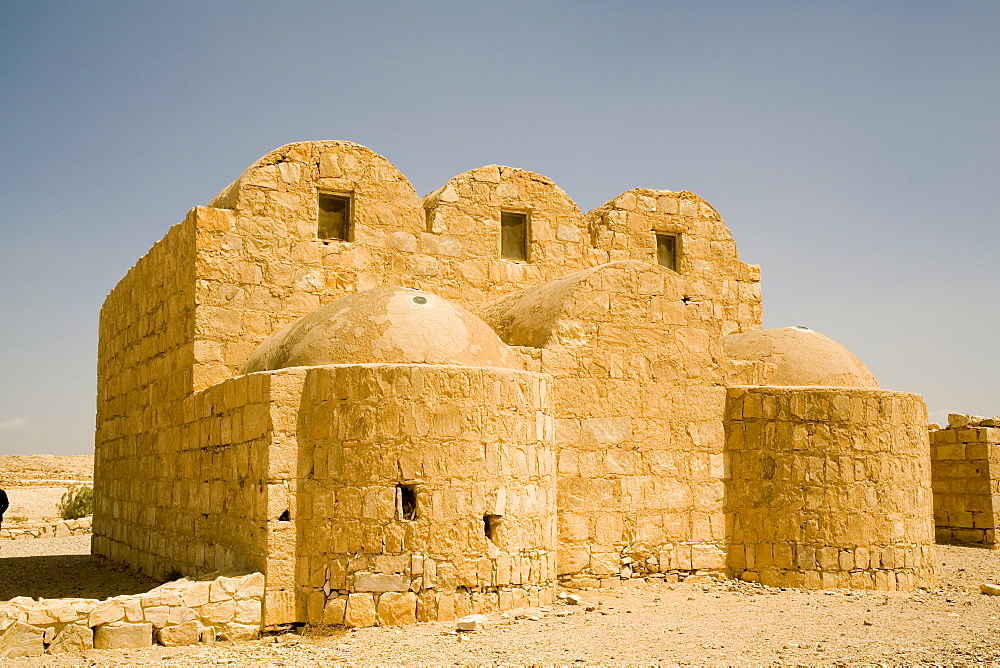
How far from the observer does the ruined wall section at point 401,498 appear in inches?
269

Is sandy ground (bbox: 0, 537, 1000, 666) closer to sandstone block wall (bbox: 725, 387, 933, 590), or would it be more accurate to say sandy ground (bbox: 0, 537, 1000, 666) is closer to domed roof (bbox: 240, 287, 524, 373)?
sandstone block wall (bbox: 725, 387, 933, 590)

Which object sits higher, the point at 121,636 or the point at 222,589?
the point at 222,589

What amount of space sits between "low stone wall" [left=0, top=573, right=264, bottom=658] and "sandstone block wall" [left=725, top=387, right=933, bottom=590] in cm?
491

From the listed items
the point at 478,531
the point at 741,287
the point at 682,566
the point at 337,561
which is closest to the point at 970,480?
the point at 741,287

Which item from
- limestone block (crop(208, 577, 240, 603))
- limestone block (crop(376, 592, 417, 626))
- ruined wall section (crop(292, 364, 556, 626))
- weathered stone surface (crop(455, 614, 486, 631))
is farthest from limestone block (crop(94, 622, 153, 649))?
weathered stone surface (crop(455, 614, 486, 631))

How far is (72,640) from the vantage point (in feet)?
20.8

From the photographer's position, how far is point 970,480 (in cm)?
1383

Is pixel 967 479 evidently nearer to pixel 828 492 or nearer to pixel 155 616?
pixel 828 492

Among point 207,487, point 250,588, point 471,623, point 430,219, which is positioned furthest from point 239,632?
point 430,219

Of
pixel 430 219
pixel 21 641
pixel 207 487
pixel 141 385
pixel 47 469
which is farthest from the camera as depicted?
pixel 47 469

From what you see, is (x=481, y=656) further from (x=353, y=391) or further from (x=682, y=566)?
(x=682, y=566)

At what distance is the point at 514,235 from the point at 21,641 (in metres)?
6.94

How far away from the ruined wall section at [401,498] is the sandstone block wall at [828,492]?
305cm

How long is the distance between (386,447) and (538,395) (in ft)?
4.60
